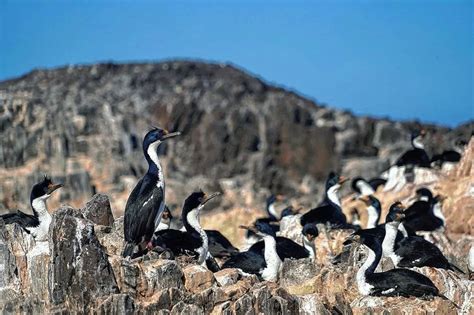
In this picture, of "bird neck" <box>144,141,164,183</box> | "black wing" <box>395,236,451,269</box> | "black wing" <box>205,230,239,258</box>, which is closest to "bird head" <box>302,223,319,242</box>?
"black wing" <box>205,230,239,258</box>

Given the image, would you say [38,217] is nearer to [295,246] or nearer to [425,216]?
[295,246]

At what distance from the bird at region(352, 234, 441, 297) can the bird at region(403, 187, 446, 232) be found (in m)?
5.31

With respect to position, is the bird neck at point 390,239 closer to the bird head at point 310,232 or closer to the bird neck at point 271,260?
the bird head at point 310,232

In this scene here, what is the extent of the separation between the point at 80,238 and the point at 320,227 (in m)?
6.45

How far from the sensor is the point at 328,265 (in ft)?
45.4

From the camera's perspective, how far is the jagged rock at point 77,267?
1123cm

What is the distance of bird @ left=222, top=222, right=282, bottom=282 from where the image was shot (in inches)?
550

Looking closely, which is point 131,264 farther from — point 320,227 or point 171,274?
point 320,227

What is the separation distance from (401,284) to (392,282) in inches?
5.0

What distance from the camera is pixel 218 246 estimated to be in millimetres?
15969

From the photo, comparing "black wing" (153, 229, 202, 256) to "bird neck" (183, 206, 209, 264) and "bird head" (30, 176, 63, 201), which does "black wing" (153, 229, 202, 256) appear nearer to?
"bird neck" (183, 206, 209, 264)

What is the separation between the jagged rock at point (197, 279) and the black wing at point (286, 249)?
8.39 feet

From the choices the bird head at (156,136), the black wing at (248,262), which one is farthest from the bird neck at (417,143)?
the bird head at (156,136)

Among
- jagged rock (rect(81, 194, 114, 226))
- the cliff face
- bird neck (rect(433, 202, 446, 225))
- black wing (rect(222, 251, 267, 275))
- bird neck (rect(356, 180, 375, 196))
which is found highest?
the cliff face
